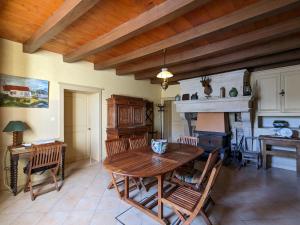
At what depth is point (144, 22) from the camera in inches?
82.8

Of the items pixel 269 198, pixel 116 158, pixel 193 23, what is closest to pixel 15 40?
pixel 116 158

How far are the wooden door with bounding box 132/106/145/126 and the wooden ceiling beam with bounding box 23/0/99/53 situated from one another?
288cm

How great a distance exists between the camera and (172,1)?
1.80 m

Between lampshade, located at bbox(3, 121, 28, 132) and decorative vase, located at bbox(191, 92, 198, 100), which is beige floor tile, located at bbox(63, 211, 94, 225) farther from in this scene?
decorative vase, located at bbox(191, 92, 198, 100)

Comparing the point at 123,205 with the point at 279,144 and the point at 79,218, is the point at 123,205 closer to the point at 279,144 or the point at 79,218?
the point at 79,218

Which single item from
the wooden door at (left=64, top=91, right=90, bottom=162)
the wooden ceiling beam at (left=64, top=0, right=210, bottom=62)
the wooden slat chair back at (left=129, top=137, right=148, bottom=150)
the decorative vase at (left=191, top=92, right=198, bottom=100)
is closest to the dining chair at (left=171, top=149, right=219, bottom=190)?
the wooden slat chair back at (left=129, top=137, right=148, bottom=150)

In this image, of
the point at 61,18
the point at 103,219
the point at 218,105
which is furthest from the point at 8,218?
the point at 218,105

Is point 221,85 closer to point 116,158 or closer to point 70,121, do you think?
point 116,158

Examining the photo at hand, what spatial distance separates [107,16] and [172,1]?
919mm

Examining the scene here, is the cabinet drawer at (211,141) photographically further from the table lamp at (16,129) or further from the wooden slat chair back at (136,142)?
the table lamp at (16,129)

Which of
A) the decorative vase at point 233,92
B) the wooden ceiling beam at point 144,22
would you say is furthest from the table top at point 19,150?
the decorative vase at point 233,92

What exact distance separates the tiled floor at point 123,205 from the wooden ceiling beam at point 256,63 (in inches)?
98.3

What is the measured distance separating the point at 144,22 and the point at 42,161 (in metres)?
2.68

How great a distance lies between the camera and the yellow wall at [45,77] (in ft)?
9.64
